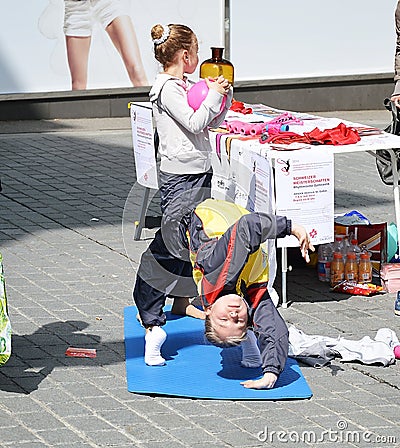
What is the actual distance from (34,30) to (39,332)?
8102 mm

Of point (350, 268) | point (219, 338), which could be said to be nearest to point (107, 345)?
point (219, 338)

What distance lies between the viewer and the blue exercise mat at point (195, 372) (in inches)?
205

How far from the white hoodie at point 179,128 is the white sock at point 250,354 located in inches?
44.2

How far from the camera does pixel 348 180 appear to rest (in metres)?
10.6

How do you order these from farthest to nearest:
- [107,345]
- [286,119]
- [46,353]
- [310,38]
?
[310,38], [286,119], [107,345], [46,353]

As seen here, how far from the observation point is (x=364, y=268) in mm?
7059

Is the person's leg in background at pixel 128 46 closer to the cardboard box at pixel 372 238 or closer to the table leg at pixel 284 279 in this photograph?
the cardboard box at pixel 372 238

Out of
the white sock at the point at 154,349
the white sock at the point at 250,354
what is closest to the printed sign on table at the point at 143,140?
the white sock at the point at 154,349

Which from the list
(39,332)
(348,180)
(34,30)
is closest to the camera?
(39,332)

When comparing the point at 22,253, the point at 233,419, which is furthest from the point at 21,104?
the point at 233,419

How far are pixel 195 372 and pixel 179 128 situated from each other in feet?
4.82

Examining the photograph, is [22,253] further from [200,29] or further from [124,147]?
[200,29]

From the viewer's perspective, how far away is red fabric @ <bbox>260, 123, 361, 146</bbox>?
668 centimetres

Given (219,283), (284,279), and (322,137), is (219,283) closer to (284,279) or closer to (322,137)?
(284,279)
